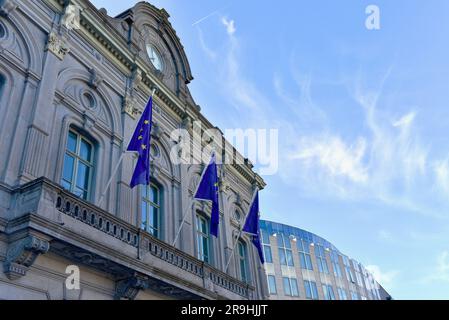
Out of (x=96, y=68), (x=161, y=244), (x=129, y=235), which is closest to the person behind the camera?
(x=129, y=235)

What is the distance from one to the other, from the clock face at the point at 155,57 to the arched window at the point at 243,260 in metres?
11.2

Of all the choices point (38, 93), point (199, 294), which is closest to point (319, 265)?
point (199, 294)

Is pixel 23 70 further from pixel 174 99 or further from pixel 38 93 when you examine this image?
pixel 174 99

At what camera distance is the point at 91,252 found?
11.3 m

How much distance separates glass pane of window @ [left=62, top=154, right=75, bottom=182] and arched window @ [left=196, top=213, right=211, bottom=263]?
25.7ft

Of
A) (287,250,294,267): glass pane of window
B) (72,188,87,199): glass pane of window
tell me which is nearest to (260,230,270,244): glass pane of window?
(287,250,294,267): glass pane of window

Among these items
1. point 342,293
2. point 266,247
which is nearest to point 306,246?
point 266,247

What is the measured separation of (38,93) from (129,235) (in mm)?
5436

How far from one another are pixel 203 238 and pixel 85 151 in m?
8.15

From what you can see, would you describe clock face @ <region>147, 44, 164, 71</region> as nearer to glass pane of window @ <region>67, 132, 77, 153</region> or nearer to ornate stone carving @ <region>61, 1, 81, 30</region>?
ornate stone carving @ <region>61, 1, 81, 30</region>

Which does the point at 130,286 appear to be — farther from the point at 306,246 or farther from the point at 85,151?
the point at 306,246

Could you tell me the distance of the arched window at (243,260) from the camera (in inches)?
941

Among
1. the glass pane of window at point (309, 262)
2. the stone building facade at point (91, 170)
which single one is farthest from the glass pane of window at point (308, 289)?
the stone building facade at point (91, 170)

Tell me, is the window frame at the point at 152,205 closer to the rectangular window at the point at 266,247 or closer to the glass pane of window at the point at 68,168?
the glass pane of window at the point at 68,168
